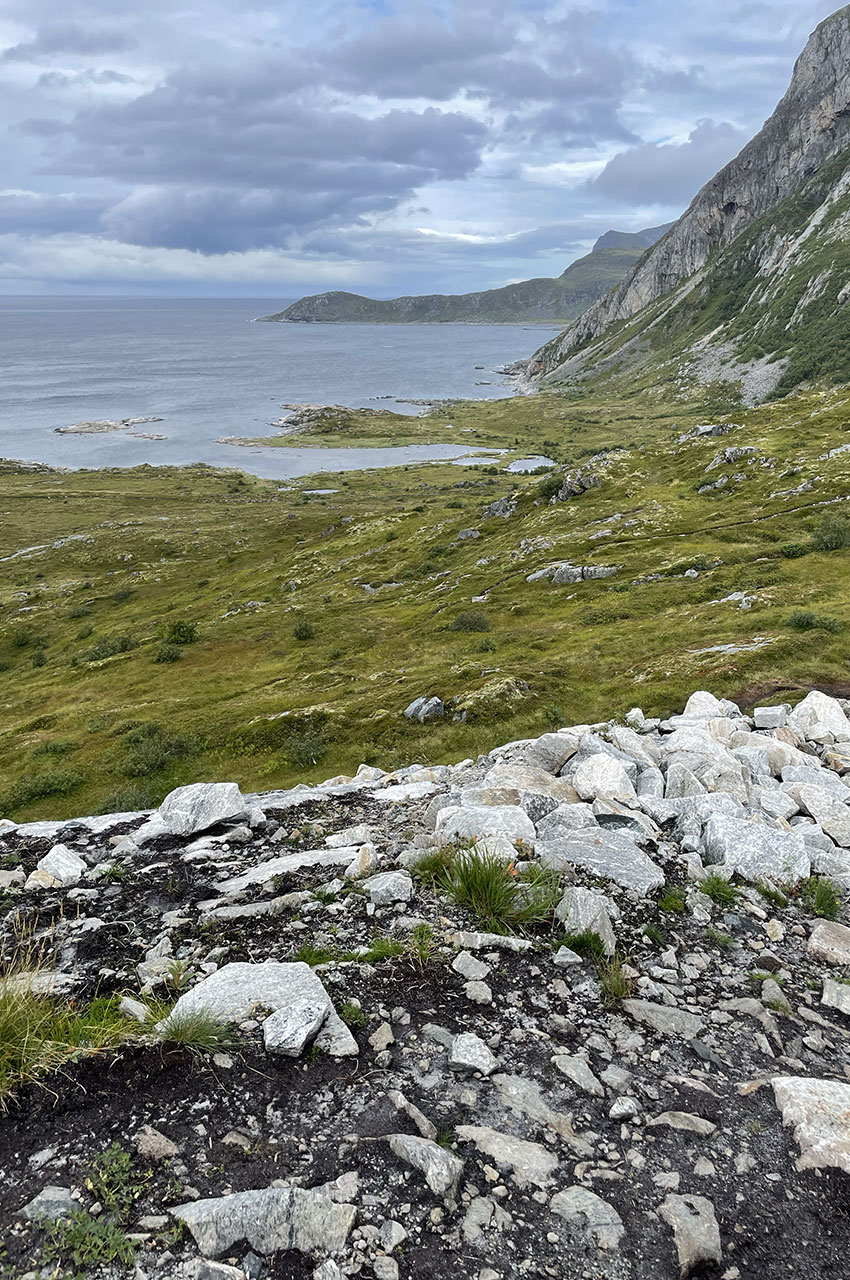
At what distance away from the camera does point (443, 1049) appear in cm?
671

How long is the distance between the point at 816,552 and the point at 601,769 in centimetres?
5121

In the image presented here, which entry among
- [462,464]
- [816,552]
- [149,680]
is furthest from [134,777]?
[462,464]

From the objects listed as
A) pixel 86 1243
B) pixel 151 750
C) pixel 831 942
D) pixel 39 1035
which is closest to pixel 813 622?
pixel 831 942

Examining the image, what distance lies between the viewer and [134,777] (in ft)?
125

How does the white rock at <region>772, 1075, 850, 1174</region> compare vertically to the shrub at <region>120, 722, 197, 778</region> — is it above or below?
above

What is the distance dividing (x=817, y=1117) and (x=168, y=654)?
67.3 metres

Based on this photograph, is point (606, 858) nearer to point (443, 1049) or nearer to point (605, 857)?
point (605, 857)

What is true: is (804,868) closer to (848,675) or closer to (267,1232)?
(267,1232)

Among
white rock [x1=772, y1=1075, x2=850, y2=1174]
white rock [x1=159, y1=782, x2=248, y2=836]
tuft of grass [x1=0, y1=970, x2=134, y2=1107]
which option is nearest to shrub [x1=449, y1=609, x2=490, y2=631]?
white rock [x1=159, y1=782, x2=248, y2=836]

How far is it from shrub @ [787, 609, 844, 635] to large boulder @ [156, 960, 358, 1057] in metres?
35.8

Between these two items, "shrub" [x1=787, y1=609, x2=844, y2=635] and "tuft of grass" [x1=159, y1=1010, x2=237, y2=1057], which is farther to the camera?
"shrub" [x1=787, y1=609, x2=844, y2=635]

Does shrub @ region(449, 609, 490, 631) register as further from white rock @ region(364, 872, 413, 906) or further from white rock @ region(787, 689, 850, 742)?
white rock @ region(364, 872, 413, 906)

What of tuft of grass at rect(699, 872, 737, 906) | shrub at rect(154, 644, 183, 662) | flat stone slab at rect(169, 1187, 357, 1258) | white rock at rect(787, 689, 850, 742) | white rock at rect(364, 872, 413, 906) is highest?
flat stone slab at rect(169, 1187, 357, 1258)

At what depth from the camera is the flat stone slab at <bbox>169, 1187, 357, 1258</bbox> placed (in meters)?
4.64
